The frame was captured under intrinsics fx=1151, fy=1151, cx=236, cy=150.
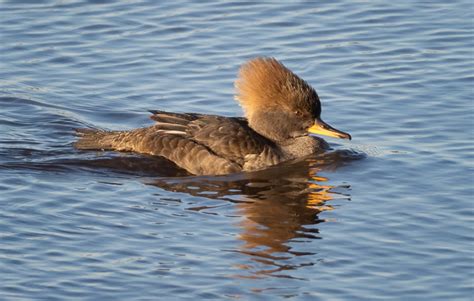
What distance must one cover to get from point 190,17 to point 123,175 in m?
5.50

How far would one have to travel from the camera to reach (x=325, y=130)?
47.7 feet

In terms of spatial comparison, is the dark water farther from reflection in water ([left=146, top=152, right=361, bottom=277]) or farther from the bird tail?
the bird tail

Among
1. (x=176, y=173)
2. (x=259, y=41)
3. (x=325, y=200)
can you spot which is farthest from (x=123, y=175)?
(x=259, y=41)

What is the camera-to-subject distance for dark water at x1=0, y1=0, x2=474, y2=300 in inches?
430

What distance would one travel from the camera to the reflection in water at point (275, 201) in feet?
37.9

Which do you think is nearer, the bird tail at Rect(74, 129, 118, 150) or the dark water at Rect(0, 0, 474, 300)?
the dark water at Rect(0, 0, 474, 300)

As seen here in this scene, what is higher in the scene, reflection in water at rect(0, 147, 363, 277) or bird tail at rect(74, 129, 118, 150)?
A: bird tail at rect(74, 129, 118, 150)

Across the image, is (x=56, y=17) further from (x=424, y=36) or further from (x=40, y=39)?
(x=424, y=36)

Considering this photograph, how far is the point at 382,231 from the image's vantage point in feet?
39.5

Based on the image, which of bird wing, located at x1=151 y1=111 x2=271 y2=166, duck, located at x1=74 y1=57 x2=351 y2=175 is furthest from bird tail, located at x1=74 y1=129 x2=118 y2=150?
bird wing, located at x1=151 y1=111 x2=271 y2=166

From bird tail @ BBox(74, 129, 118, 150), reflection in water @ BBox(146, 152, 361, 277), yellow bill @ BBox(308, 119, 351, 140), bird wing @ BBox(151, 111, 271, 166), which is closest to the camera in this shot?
reflection in water @ BBox(146, 152, 361, 277)

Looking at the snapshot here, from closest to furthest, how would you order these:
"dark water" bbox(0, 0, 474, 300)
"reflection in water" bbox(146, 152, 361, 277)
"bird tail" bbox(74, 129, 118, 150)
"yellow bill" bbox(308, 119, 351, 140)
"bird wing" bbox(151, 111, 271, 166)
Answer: "dark water" bbox(0, 0, 474, 300)
"reflection in water" bbox(146, 152, 361, 277)
"bird wing" bbox(151, 111, 271, 166)
"yellow bill" bbox(308, 119, 351, 140)
"bird tail" bbox(74, 129, 118, 150)

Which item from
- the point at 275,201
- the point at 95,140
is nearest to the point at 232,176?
the point at 275,201

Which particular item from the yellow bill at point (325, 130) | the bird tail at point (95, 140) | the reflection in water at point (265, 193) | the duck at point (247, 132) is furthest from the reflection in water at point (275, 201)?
the bird tail at point (95, 140)
